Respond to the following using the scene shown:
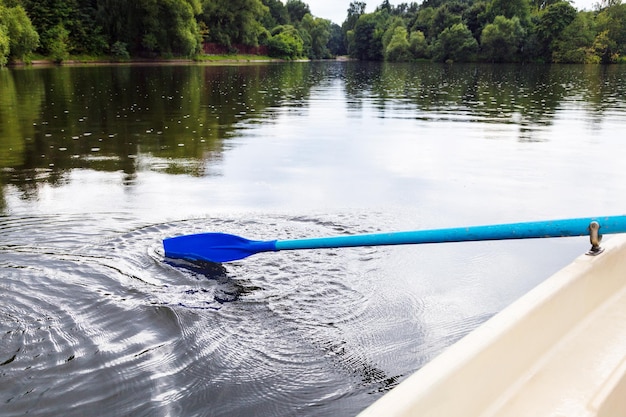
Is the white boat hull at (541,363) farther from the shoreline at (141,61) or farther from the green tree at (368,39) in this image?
the green tree at (368,39)

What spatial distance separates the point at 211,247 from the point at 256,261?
38cm

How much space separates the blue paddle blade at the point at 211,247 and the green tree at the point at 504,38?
244 feet

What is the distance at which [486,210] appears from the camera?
542 centimetres

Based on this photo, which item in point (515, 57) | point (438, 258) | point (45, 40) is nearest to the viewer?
point (438, 258)

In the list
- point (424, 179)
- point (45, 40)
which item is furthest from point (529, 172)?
point (45, 40)

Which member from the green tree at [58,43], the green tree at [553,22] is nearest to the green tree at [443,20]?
the green tree at [553,22]

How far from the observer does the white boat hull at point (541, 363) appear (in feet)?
4.69

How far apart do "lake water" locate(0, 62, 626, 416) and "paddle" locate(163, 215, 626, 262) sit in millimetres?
149

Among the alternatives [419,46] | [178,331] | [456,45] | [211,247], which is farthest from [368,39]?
[178,331]

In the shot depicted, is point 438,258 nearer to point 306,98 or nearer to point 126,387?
point 126,387

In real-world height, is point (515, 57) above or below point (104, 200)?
above

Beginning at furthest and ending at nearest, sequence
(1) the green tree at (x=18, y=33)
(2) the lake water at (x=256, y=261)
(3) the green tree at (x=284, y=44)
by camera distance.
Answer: (3) the green tree at (x=284, y=44), (1) the green tree at (x=18, y=33), (2) the lake water at (x=256, y=261)

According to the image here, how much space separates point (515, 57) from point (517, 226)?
253 ft

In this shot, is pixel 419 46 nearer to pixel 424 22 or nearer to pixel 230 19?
pixel 424 22
